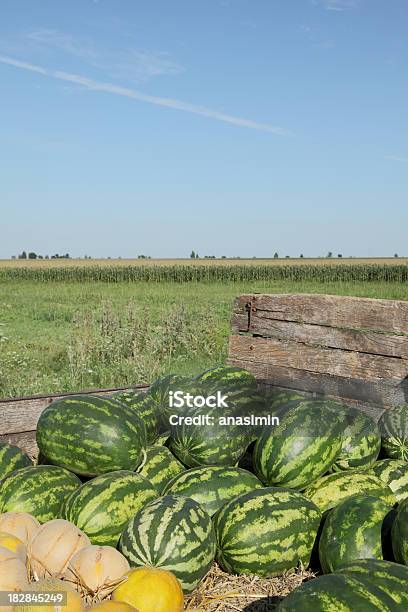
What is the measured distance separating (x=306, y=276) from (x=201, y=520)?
58.7 m

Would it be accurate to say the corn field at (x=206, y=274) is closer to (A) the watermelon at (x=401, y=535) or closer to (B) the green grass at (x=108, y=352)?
(B) the green grass at (x=108, y=352)

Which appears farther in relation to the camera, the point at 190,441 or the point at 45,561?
the point at 190,441

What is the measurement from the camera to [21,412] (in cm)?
516

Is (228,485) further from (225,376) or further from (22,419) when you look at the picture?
(22,419)

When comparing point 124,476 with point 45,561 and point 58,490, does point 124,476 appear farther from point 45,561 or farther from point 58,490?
point 45,561

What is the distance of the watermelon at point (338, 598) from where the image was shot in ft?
7.54

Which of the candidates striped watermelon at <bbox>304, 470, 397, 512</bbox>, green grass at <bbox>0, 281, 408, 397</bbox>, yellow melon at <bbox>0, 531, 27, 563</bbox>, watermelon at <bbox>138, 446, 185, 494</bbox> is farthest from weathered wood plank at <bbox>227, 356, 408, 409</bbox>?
green grass at <bbox>0, 281, 408, 397</bbox>

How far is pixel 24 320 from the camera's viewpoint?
22.2 meters

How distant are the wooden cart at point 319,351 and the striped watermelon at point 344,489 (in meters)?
1.20

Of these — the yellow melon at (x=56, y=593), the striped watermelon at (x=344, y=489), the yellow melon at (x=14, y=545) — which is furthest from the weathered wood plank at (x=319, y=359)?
the yellow melon at (x=56, y=593)

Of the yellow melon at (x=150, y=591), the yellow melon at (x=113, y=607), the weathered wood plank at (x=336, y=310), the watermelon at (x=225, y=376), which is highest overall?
the weathered wood plank at (x=336, y=310)

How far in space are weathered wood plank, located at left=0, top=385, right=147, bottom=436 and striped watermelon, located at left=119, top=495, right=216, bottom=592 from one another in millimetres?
1953

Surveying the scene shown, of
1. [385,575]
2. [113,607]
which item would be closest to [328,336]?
[385,575]

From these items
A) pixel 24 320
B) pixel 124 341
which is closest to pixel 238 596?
pixel 124 341
